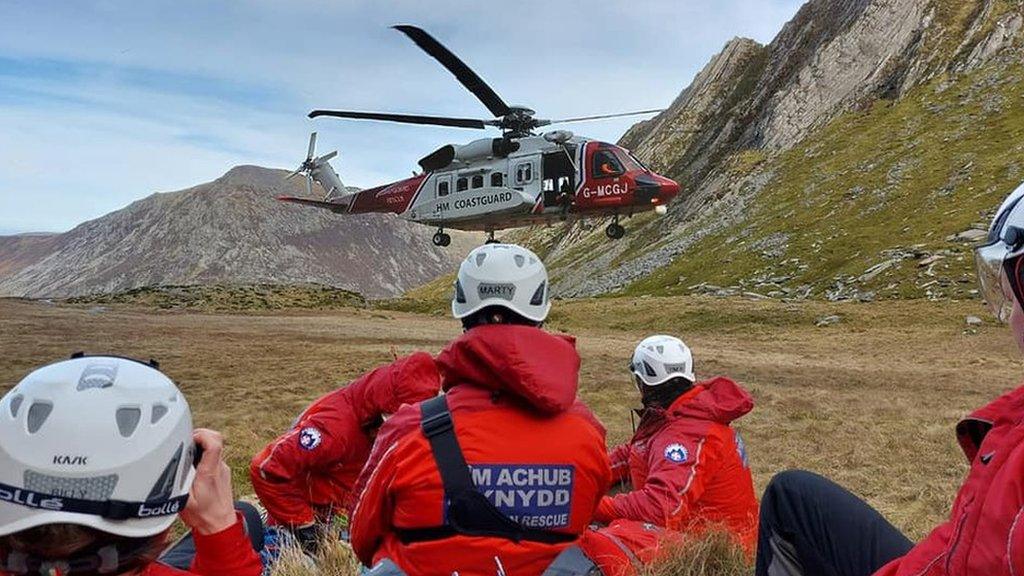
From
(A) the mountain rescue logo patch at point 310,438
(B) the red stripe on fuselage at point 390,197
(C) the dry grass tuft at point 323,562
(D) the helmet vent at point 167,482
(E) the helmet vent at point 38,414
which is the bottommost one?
(C) the dry grass tuft at point 323,562

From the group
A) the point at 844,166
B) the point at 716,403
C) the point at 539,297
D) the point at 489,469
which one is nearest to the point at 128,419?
the point at 489,469

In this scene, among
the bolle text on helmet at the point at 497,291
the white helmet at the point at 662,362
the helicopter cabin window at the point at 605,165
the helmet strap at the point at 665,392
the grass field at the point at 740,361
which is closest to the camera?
the bolle text on helmet at the point at 497,291

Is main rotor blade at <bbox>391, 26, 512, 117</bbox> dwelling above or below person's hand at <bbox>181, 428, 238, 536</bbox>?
above

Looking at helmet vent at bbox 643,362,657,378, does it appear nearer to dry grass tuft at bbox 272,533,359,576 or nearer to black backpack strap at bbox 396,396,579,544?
dry grass tuft at bbox 272,533,359,576

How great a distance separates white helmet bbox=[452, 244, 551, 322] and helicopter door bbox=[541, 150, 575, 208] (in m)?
14.4

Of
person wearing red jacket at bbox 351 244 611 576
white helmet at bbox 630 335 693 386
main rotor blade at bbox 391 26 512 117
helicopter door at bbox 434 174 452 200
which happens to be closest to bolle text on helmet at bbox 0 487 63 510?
person wearing red jacket at bbox 351 244 611 576

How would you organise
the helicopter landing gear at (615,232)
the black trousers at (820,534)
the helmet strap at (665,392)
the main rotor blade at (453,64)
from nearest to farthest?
the black trousers at (820,534)
the helmet strap at (665,392)
the main rotor blade at (453,64)
the helicopter landing gear at (615,232)

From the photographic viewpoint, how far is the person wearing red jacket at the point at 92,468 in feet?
6.07

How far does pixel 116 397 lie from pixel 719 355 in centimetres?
1735

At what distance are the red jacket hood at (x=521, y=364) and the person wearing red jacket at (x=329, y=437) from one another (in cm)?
165

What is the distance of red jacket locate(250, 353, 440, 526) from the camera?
4727 mm

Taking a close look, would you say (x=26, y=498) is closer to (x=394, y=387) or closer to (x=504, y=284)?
(x=504, y=284)

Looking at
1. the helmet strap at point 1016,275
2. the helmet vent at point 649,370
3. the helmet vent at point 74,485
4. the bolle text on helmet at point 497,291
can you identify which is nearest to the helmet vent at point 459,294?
the bolle text on helmet at point 497,291

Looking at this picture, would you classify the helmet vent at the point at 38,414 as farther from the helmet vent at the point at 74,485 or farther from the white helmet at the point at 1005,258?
the white helmet at the point at 1005,258
